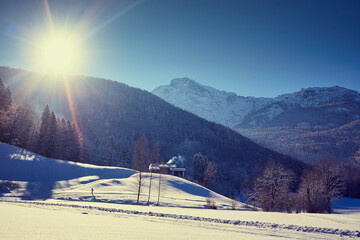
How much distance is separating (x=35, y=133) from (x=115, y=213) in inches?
Result: 2392

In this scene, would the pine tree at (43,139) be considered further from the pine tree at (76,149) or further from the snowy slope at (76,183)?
the snowy slope at (76,183)

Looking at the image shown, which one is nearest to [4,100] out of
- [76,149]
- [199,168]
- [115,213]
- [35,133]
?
[35,133]

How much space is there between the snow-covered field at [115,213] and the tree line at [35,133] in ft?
32.8

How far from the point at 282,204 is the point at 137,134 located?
145 metres

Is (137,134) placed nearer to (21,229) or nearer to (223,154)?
(223,154)

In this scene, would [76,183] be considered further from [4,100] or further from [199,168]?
[199,168]

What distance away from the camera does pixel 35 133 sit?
68062 millimetres

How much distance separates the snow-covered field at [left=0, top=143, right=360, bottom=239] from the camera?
1193cm

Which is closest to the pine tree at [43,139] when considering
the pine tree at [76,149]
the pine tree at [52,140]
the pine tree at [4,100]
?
the pine tree at [52,140]

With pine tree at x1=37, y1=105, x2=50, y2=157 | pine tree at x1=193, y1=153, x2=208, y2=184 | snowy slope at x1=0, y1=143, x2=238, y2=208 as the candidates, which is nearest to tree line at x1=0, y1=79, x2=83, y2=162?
pine tree at x1=37, y1=105, x2=50, y2=157

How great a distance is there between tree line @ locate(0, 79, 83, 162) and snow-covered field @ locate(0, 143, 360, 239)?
32.8ft

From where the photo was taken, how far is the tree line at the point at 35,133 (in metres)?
59.0

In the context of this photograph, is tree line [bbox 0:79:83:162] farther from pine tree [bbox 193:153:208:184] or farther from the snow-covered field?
pine tree [bbox 193:153:208:184]

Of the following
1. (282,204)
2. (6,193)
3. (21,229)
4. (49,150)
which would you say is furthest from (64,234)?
(49,150)
